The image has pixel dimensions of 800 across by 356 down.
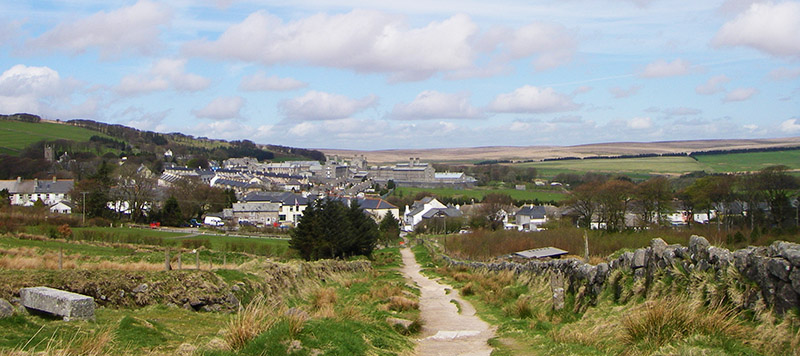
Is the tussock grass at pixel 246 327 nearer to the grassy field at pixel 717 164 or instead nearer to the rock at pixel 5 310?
the rock at pixel 5 310

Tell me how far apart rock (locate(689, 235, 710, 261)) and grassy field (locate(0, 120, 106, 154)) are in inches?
6558

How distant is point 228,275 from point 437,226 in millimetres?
81059

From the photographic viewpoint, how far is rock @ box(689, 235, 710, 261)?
11156 mm

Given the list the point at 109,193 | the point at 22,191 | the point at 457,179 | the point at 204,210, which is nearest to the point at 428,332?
the point at 109,193

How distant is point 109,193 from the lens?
281ft

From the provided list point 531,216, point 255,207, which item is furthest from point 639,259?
point 255,207

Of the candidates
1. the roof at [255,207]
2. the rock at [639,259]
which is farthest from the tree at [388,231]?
the rock at [639,259]

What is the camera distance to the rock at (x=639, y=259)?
13.1m

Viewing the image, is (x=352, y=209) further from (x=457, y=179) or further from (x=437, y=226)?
(x=457, y=179)

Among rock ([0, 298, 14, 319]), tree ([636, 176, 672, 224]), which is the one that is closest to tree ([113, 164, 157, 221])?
tree ([636, 176, 672, 224])

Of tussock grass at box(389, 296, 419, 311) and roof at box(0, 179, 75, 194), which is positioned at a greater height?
tussock grass at box(389, 296, 419, 311)

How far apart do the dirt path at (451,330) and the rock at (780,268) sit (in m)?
4.70

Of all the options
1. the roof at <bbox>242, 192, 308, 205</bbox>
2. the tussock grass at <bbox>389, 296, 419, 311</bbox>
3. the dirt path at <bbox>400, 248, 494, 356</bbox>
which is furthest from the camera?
the roof at <bbox>242, 192, 308, 205</bbox>

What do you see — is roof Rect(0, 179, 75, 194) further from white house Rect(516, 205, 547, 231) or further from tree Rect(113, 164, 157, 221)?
white house Rect(516, 205, 547, 231)
